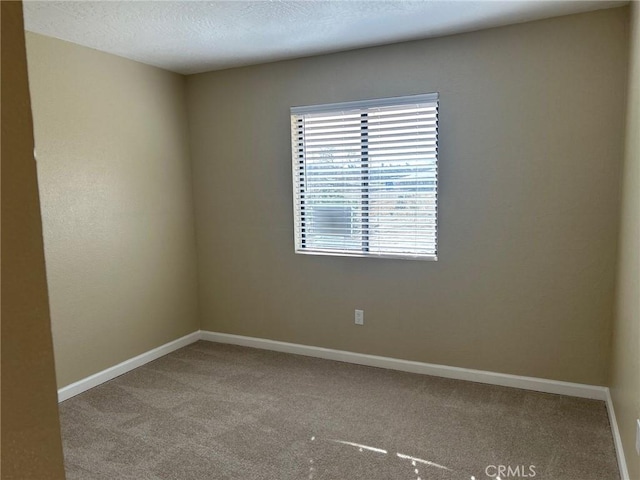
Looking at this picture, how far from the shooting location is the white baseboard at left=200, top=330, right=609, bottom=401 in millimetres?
3121

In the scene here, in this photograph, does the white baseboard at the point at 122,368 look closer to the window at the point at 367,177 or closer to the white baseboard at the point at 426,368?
the white baseboard at the point at 426,368

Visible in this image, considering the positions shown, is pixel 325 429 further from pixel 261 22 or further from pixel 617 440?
pixel 261 22

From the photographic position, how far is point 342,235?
3.85 metres

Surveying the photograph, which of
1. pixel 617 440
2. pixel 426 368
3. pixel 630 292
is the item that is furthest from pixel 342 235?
pixel 617 440

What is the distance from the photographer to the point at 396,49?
11.3 feet

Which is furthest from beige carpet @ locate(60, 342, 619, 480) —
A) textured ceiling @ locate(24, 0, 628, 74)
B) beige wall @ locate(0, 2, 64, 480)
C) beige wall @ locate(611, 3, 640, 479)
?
textured ceiling @ locate(24, 0, 628, 74)

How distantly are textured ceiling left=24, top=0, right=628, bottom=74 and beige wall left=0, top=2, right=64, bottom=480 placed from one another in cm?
229

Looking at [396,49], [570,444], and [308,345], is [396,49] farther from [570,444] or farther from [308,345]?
[570,444]

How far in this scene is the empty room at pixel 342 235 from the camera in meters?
2.62

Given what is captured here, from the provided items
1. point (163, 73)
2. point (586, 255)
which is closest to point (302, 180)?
point (163, 73)

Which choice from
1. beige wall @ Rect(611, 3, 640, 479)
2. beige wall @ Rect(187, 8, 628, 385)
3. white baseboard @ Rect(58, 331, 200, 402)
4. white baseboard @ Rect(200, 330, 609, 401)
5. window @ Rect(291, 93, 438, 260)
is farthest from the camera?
window @ Rect(291, 93, 438, 260)

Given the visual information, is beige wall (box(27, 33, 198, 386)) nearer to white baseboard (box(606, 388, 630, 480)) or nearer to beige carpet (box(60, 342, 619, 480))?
beige carpet (box(60, 342, 619, 480))

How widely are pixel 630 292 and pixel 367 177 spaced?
6.45 ft

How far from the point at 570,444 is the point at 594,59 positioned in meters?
2.34
